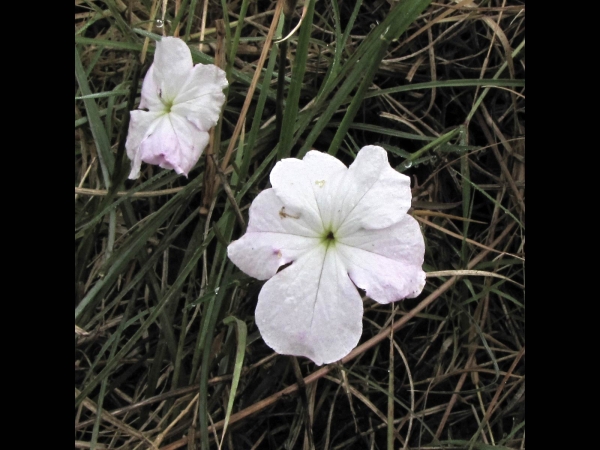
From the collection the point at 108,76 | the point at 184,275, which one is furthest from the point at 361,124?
the point at 108,76

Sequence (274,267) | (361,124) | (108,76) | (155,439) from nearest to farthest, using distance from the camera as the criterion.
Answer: (274,267)
(155,439)
(361,124)
(108,76)

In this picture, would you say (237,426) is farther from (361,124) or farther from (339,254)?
(361,124)

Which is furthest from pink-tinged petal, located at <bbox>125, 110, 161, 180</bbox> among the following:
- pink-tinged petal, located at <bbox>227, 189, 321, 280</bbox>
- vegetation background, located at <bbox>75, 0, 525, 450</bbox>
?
pink-tinged petal, located at <bbox>227, 189, 321, 280</bbox>

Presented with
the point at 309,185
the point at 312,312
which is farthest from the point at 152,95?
the point at 312,312

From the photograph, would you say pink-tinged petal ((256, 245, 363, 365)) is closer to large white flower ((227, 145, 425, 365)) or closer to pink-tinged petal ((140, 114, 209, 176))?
large white flower ((227, 145, 425, 365))

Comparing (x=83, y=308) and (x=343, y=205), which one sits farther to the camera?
(x=83, y=308)

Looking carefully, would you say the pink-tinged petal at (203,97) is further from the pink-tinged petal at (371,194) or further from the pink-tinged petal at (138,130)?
the pink-tinged petal at (371,194)
